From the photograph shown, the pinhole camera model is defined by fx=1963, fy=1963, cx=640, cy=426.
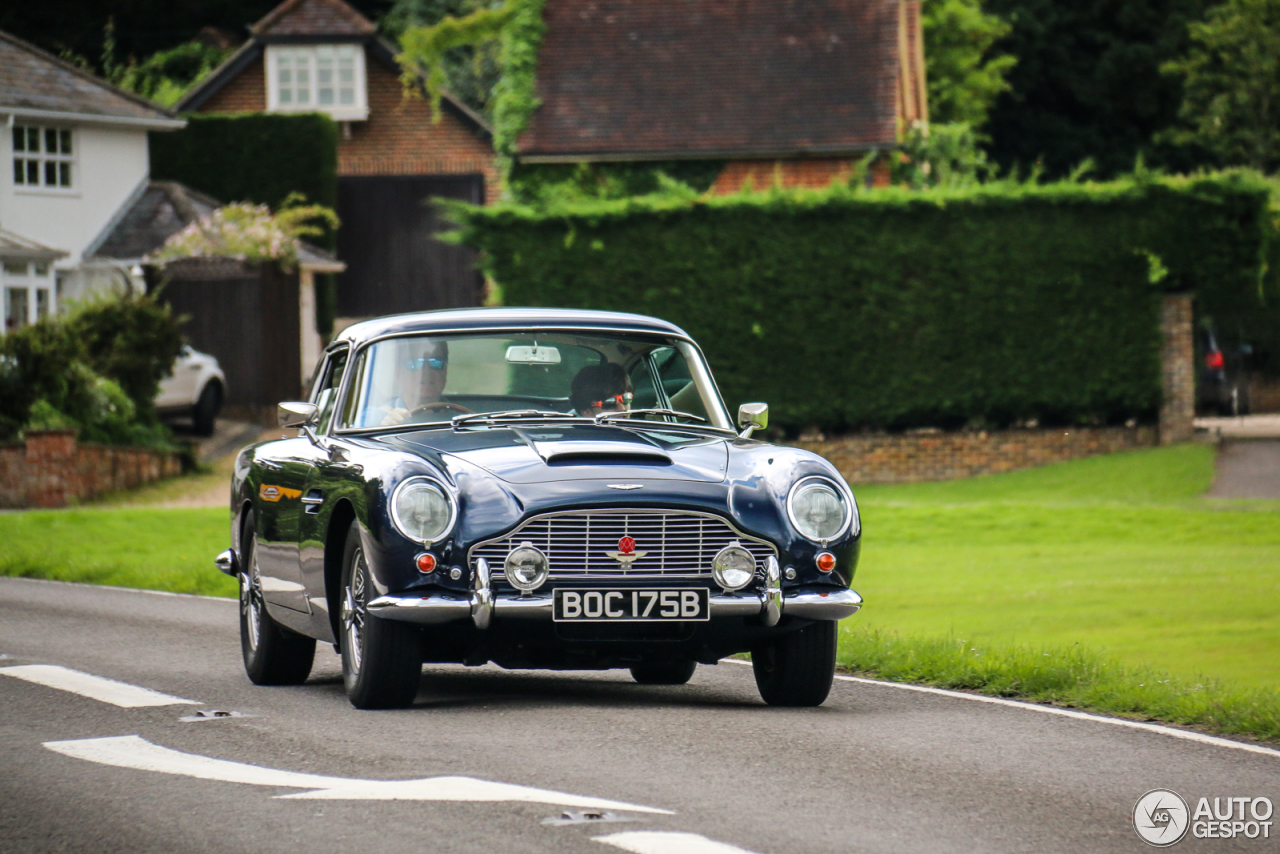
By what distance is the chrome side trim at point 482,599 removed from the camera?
728 cm

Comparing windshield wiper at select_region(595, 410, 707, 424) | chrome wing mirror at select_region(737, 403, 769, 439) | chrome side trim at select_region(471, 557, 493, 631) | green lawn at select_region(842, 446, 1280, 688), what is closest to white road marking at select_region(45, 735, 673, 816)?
chrome side trim at select_region(471, 557, 493, 631)

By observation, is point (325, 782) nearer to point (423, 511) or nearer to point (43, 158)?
point (423, 511)

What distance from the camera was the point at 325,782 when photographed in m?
6.12

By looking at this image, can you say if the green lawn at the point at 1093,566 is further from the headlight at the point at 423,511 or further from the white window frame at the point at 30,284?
the white window frame at the point at 30,284

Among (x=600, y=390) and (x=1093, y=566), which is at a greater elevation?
(x=600, y=390)

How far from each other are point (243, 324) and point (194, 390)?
11.4 feet

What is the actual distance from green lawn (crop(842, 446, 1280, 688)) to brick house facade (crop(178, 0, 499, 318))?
2225 centimetres

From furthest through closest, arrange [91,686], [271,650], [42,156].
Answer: [42,156]
[271,650]
[91,686]

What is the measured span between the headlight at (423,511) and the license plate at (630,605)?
0.50 m

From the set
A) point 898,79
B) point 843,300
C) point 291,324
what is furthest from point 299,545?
point 898,79

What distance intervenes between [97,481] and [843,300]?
35.5 ft

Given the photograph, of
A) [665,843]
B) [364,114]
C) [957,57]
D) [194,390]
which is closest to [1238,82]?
[957,57]

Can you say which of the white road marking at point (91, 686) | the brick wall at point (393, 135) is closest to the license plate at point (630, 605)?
the white road marking at point (91, 686)

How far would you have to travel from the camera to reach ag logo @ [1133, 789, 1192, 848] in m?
5.46
